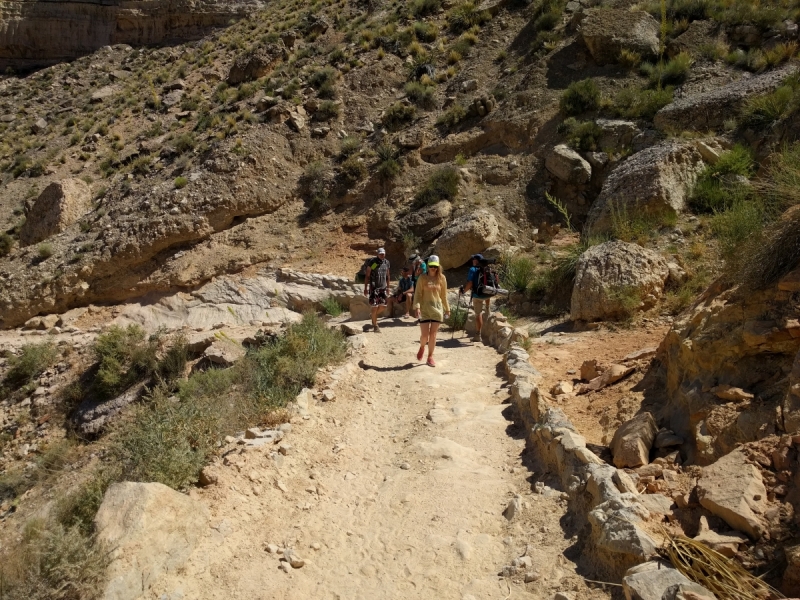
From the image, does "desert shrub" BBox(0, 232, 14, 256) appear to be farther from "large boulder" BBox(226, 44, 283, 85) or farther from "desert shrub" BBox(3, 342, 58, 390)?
"large boulder" BBox(226, 44, 283, 85)

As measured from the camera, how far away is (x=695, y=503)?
306cm

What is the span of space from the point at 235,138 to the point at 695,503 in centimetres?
1706

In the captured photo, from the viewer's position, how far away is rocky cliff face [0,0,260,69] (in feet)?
110

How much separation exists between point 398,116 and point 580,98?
18.7ft

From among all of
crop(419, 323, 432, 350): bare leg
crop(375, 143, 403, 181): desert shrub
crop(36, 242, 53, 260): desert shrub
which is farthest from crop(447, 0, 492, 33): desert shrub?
crop(419, 323, 432, 350): bare leg

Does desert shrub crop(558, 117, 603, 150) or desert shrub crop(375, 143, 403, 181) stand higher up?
desert shrub crop(558, 117, 603, 150)

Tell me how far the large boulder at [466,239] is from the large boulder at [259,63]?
13588mm

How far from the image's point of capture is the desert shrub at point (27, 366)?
12.7 m

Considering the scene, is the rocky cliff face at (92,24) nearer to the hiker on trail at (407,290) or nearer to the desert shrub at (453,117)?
the desert shrub at (453,117)

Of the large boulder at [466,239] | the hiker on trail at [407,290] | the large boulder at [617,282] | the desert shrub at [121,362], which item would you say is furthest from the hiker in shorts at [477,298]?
the desert shrub at [121,362]

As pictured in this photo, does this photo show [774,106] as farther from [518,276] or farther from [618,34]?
[618,34]

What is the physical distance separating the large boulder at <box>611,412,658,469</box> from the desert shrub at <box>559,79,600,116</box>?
13.1 m

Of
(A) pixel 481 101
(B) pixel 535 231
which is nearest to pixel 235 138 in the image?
(A) pixel 481 101

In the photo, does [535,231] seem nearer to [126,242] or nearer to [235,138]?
[235,138]
